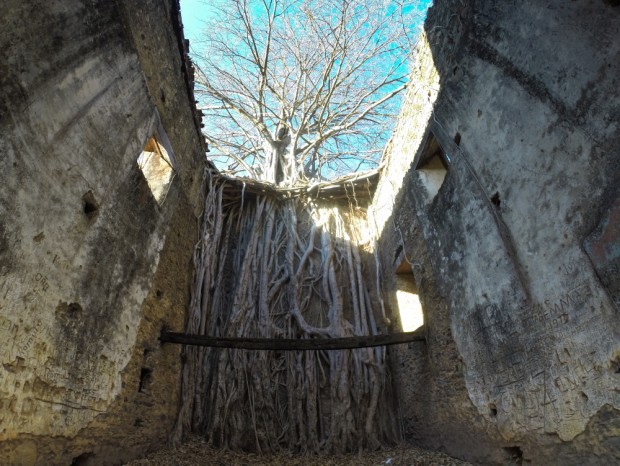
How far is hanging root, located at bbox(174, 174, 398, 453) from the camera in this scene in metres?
4.49

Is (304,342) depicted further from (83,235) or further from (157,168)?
(157,168)

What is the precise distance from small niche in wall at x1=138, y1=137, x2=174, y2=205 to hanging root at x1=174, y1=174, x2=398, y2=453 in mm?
1093

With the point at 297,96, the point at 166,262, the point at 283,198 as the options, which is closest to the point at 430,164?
the point at 283,198

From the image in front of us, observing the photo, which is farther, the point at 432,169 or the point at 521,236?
the point at 432,169

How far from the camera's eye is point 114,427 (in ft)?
9.92

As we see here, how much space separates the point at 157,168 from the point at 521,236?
377cm

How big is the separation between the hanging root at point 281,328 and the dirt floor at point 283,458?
184 millimetres

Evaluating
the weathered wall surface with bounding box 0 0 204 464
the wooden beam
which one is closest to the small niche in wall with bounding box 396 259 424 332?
the wooden beam

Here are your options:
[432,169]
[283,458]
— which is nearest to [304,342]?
[283,458]

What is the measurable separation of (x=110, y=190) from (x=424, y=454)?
3.74 meters

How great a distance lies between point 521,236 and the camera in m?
2.71

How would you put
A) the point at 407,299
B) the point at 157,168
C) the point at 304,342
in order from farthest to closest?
the point at 407,299 → the point at 157,168 → the point at 304,342

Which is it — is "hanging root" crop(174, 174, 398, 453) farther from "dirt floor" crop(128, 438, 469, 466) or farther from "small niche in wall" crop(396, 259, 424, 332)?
"small niche in wall" crop(396, 259, 424, 332)

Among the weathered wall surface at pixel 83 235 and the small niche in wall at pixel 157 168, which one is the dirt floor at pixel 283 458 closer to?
the weathered wall surface at pixel 83 235
